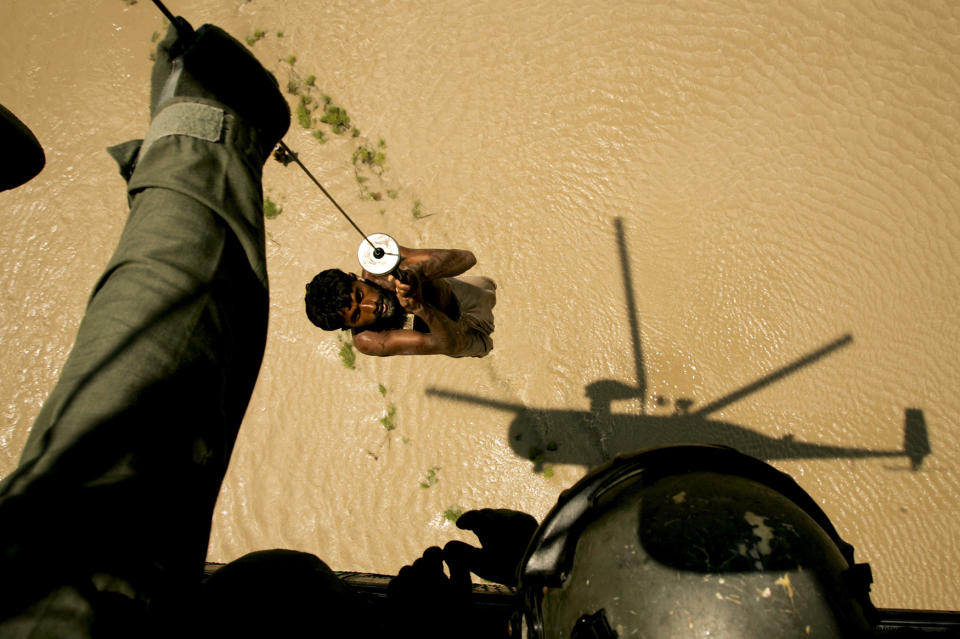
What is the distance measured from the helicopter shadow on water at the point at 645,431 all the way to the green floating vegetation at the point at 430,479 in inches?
29.8

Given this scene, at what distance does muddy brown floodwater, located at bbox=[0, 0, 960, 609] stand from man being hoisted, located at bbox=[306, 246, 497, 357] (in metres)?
1.41

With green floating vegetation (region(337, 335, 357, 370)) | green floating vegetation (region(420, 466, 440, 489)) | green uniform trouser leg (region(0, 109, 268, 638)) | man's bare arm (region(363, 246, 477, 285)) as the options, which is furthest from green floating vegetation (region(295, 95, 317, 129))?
green uniform trouser leg (region(0, 109, 268, 638))

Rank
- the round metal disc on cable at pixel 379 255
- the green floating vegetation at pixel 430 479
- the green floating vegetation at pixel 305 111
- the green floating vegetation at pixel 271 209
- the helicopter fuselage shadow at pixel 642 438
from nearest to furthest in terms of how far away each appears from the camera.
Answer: the round metal disc on cable at pixel 379 255
the helicopter fuselage shadow at pixel 642 438
the green floating vegetation at pixel 430 479
the green floating vegetation at pixel 271 209
the green floating vegetation at pixel 305 111

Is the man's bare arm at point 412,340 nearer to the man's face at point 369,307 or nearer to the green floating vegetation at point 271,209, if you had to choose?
the man's face at point 369,307

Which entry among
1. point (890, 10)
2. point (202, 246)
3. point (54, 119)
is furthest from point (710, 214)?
point (54, 119)

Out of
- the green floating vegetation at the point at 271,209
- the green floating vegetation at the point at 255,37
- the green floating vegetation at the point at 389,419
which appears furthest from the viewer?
the green floating vegetation at the point at 255,37

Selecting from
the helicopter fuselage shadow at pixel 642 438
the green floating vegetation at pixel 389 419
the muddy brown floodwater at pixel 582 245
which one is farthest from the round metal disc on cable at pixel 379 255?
the helicopter fuselage shadow at pixel 642 438

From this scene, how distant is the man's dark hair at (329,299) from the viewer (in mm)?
2924

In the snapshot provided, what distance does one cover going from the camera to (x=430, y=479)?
4562mm

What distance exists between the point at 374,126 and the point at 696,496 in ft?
16.9

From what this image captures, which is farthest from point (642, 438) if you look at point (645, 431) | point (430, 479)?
point (430, 479)

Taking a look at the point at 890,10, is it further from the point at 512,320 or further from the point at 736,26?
the point at 512,320

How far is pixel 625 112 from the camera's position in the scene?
5418 mm

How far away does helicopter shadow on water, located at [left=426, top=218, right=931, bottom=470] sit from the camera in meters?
4.40
